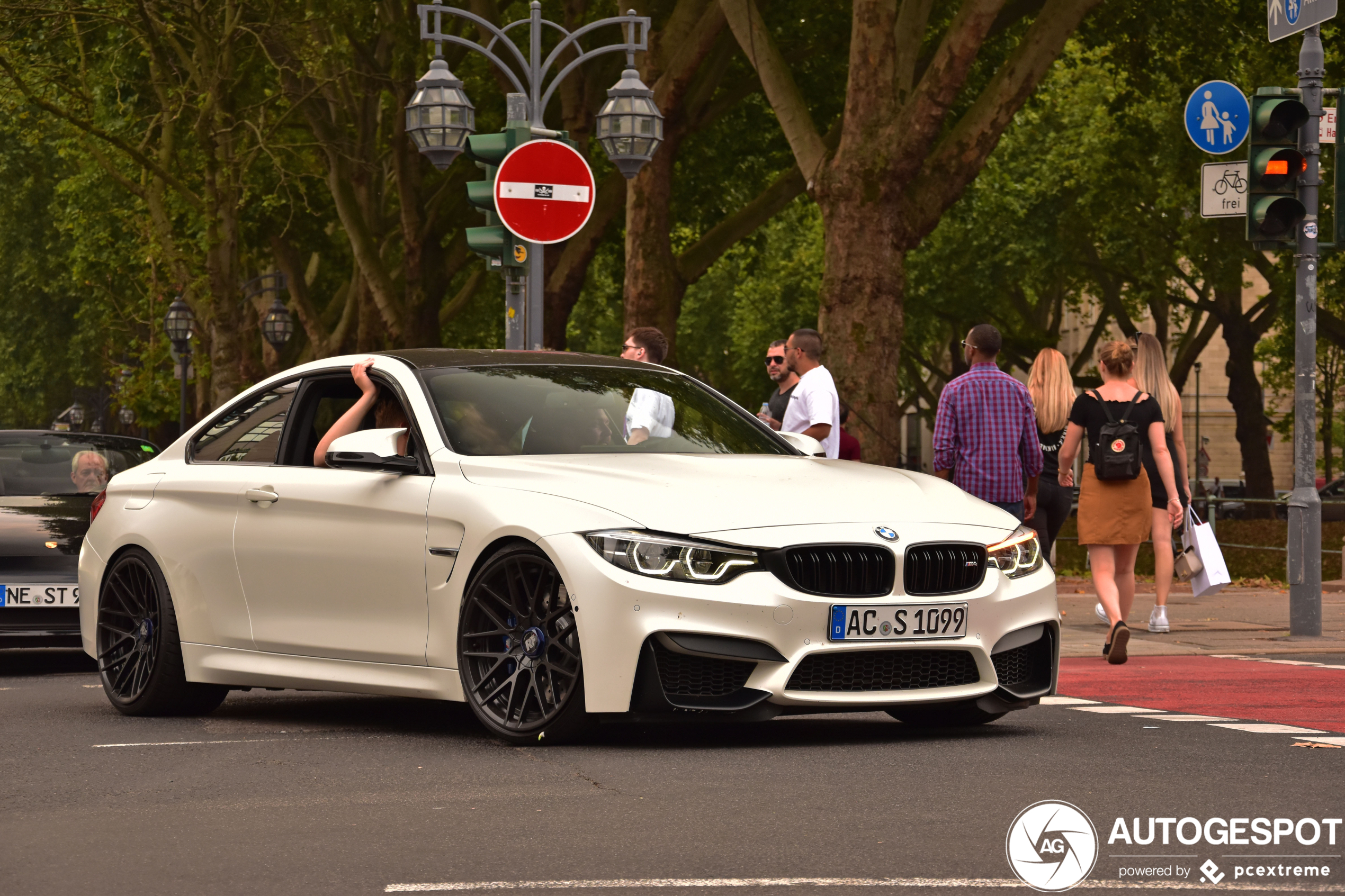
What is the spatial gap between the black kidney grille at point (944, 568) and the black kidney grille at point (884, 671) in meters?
0.22

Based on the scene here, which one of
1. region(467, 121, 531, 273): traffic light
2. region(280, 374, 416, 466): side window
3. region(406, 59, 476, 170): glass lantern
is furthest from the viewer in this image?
region(406, 59, 476, 170): glass lantern

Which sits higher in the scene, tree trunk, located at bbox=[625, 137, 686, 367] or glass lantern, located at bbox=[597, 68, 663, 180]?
glass lantern, located at bbox=[597, 68, 663, 180]

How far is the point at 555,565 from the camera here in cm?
736

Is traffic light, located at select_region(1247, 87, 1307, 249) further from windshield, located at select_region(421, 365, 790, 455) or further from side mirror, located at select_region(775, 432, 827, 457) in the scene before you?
windshield, located at select_region(421, 365, 790, 455)

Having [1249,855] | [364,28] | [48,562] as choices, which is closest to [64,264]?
[364,28]

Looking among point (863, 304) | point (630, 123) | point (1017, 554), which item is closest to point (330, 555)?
point (1017, 554)

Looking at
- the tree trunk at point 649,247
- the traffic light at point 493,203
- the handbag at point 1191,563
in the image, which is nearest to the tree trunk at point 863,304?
the traffic light at point 493,203

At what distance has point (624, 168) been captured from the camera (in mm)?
17859

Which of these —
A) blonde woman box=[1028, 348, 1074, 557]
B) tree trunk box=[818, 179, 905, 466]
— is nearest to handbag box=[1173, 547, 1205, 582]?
blonde woman box=[1028, 348, 1074, 557]

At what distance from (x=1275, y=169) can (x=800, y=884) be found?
9.64m

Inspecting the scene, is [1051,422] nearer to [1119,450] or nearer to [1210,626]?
[1119,450]

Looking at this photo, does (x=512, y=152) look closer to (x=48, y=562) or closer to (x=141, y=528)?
(x=48, y=562)

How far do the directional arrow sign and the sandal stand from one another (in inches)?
158

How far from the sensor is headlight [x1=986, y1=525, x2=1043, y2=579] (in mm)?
7750
